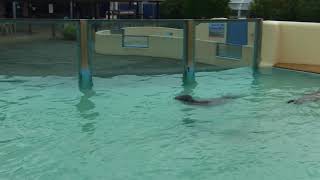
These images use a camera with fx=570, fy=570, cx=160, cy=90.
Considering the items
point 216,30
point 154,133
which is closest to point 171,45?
point 216,30

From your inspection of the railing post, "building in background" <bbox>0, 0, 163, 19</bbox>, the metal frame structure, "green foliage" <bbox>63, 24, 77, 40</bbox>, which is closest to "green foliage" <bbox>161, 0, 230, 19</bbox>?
"building in background" <bbox>0, 0, 163, 19</bbox>

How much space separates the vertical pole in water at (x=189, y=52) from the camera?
13.0m

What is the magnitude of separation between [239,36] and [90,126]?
7442 mm

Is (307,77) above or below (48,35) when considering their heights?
below

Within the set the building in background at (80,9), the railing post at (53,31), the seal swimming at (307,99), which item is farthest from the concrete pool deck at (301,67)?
the building in background at (80,9)

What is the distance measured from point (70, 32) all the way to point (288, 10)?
64.1 ft

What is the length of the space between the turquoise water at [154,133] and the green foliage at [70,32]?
1.08 meters

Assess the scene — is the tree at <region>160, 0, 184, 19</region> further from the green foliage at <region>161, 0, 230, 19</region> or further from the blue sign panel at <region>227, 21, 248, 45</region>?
the blue sign panel at <region>227, 21, 248, 45</region>

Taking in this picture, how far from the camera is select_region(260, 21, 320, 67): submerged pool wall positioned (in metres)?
14.6

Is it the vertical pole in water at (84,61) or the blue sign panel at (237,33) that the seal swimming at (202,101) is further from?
the blue sign panel at (237,33)

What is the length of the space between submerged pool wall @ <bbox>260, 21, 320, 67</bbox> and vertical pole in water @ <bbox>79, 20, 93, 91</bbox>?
4992 millimetres

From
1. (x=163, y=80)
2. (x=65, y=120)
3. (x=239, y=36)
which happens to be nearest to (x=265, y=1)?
(x=239, y=36)

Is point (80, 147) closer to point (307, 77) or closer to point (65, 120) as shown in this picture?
point (65, 120)

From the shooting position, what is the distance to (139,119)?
9.35 meters
